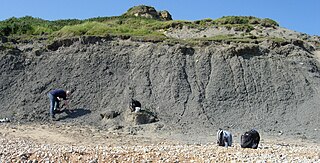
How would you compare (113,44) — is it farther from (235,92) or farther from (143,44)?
(235,92)

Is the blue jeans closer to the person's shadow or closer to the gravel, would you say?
the person's shadow

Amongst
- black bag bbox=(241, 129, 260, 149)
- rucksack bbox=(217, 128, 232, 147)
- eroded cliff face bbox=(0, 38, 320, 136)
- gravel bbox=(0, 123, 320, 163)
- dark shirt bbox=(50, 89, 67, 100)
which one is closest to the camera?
gravel bbox=(0, 123, 320, 163)

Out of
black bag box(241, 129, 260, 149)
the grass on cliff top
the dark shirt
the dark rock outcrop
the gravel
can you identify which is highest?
the dark rock outcrop

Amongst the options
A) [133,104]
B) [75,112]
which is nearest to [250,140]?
[133,104]

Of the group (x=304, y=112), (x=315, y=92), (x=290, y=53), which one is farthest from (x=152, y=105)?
(x=290, y=53)

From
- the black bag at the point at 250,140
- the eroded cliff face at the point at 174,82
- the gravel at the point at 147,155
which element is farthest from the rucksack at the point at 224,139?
the eroded cliff face at the point at 174,82

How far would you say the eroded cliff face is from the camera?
2106 cm

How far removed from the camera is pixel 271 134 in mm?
18844

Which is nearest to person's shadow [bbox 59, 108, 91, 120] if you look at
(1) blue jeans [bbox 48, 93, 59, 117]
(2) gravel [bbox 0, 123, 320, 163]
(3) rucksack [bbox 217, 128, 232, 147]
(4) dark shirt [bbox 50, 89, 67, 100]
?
(1) blue jeans [bbox 48, 93, 59, 117]

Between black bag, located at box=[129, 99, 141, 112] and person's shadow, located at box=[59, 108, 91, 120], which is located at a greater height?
black bag, located at box=[129, 99, 141, 112]

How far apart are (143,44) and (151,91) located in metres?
5.62

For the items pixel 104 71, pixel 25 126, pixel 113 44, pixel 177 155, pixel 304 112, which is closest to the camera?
pixel 177 155

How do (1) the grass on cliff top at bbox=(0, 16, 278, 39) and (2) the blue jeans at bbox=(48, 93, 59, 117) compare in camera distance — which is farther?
(1) the grass on cliff top at bbox=(0, 16, 278, 39)

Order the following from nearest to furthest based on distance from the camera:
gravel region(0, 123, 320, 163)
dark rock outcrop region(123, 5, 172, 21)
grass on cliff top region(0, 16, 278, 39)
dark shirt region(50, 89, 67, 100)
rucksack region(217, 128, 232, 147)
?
1. gravel region(0, 123, 320, 163)
2. rucksack region(217, 128, 232, 147)
3. dark shirt region(50, 89, 67, 100)
4. grass on cliff top region(0, 16, 278, 39)
5. dark rock outcrop region(123, 5, 172, 21)
